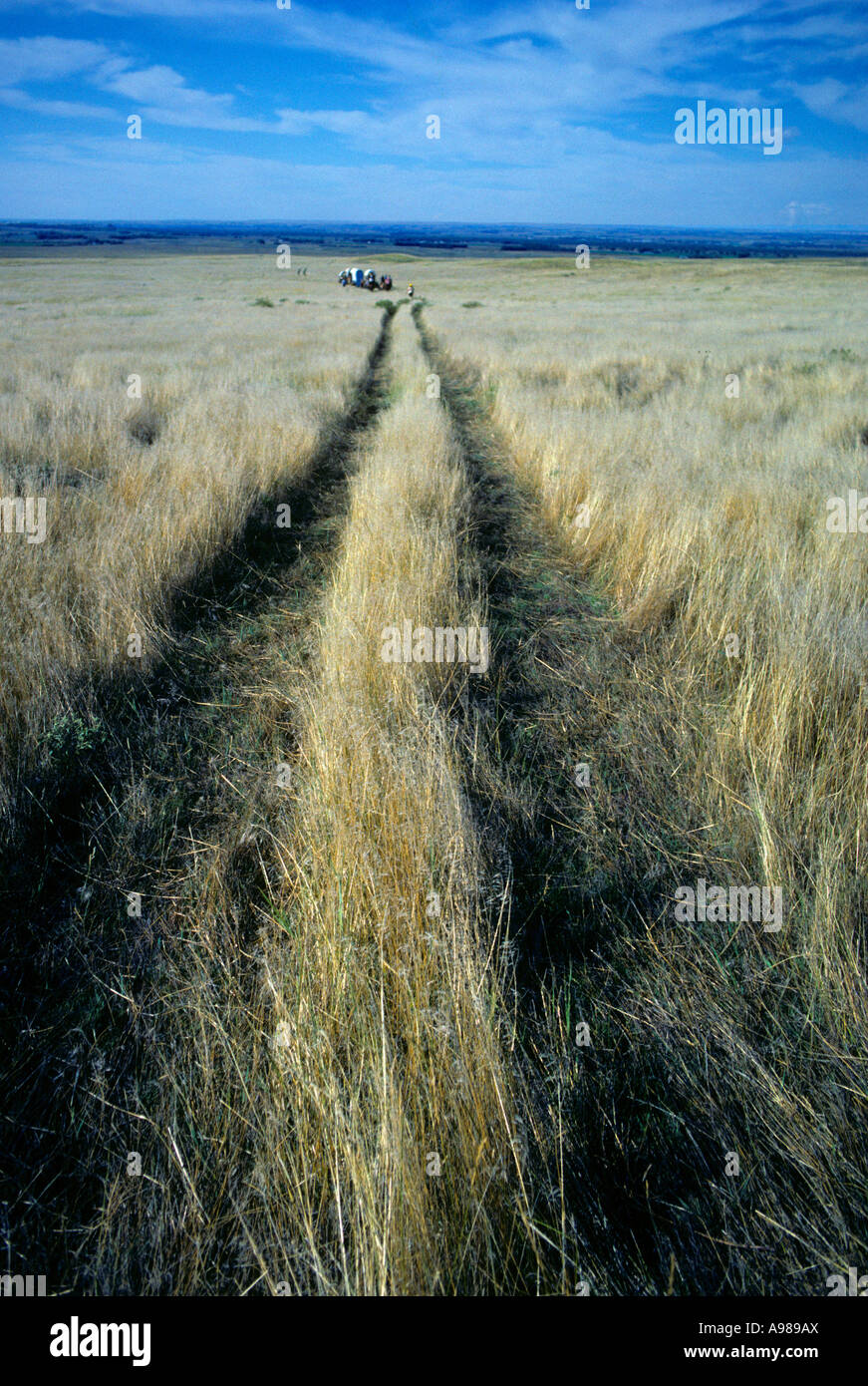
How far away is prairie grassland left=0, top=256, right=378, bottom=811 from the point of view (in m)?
3.53

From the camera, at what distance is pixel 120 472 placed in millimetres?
6555

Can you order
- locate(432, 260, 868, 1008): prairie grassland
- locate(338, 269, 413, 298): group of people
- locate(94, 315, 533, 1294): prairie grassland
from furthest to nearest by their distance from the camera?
locate(338, 269, 413, 298): group of people
locate(432, 260, 868, 1008): prairie grassland
locate(94, 315, 533, 1294): prairie grassland

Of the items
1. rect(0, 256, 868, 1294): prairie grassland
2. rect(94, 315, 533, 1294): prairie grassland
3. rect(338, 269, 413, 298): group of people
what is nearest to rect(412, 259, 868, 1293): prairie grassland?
rect(0, 256, 868, 1294): prairie grassland

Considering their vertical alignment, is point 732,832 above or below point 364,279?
below

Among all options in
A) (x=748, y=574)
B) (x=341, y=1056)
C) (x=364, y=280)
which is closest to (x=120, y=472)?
(x=748, y=574)

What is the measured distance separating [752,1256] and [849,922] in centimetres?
99

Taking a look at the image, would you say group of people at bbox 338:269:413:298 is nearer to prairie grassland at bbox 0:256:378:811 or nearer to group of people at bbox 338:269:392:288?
group of people at bbox 338:269:392:288

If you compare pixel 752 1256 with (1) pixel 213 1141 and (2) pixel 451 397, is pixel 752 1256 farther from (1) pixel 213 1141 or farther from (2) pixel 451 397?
(2) pixel 451 397

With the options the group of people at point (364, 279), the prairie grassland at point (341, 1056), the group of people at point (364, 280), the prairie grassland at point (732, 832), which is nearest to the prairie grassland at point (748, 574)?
the prairie grassland at point (732, 832)

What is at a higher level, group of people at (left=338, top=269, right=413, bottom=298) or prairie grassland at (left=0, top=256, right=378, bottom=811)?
group of people at (left=338, top=269, right=413, bottom=298)

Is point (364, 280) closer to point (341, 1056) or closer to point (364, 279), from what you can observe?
point (364, 279)

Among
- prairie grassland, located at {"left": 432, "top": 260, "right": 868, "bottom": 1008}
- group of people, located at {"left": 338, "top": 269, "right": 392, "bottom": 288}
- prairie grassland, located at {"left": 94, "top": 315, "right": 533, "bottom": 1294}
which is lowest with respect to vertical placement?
prairie grassland, located at {"left": 94, "top": 315, "right": 533, "bottom": 1294}

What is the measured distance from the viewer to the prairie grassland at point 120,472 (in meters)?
3.53

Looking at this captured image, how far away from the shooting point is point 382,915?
78.9 inches
